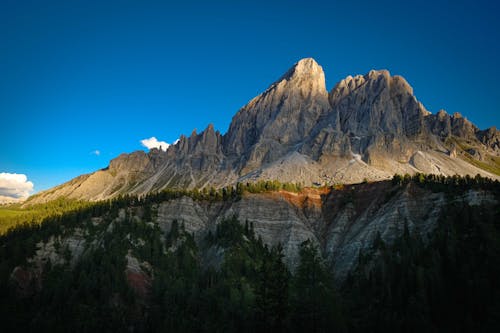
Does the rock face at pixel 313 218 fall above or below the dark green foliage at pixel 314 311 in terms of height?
above

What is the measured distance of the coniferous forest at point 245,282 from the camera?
64.2 meters

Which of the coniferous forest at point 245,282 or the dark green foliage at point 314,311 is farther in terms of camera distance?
the coniferous forest at point 245,282

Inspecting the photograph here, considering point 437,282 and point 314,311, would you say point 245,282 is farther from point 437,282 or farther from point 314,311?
point 437,282

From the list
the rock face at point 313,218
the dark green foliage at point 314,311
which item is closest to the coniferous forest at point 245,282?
the dark green foliage at point 314,311

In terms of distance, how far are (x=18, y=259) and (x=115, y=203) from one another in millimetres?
34980

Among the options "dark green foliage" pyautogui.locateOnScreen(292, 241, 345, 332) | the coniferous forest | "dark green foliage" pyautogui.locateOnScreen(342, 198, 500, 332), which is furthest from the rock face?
"dark green foliage" pyautogui.locateOnScreen(292, 241, 345, 332)

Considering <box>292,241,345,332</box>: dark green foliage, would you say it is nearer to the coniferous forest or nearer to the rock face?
the coniferous forest

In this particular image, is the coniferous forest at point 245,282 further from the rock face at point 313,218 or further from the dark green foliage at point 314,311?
the rock face at point 313,218

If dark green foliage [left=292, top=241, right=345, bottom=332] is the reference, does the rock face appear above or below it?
above

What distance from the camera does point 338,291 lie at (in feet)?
297

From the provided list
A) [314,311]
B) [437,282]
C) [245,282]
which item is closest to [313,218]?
[245,282]

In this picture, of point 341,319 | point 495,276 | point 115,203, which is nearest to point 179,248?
point 115,203

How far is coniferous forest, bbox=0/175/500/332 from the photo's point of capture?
211 ft

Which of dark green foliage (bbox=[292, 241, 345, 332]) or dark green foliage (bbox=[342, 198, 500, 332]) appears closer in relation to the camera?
dark green foliage (bbox=[292, 241, 345, 332])
